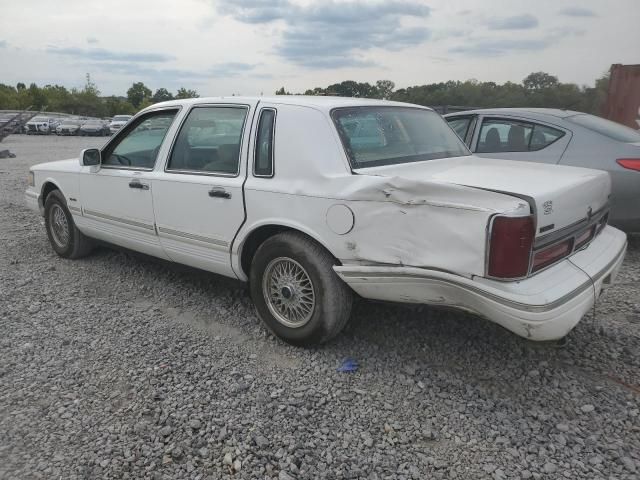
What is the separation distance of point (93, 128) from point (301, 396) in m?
41.9

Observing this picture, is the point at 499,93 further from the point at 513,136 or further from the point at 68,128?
the point at 68,128

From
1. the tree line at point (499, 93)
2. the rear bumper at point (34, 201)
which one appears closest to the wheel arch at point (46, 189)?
the rear bumper at point (34, 201)

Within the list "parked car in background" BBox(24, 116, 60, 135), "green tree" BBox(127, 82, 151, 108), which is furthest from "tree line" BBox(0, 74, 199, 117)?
"parked car in background" BBox(24, 116, 60, 135)

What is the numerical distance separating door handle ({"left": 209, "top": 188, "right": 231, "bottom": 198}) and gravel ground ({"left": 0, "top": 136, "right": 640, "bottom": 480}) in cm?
71

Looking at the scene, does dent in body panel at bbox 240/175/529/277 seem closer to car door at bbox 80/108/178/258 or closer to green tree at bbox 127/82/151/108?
car door at bbox 80/108/178/258

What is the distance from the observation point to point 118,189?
443 centimetres

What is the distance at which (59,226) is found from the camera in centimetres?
547

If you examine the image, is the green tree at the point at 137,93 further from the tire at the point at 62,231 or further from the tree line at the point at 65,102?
the tire at the point at 62,231

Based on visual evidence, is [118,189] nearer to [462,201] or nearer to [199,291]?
[199,291]

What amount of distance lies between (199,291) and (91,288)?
994 millimetres

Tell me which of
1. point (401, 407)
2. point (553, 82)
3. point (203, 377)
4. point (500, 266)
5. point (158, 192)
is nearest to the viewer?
point (500, 266)

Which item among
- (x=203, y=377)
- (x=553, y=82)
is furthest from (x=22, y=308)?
(x=553, y=82)

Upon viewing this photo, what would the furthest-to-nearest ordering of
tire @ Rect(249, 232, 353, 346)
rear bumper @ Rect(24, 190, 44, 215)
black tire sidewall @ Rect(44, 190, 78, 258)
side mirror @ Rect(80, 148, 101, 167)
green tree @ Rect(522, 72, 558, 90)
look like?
green tree @ Rect(522, 72, 558, 90), rear bumper @ Rect(24, 190, 44, 215), black tire sidewall @ Rect(44, 190, 78, 258), side mirror @ Rect(80, 148, 101, 167), tire @ Rect(249, 232, 353, 346)

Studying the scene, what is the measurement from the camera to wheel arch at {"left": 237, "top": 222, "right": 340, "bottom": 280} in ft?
10.6
